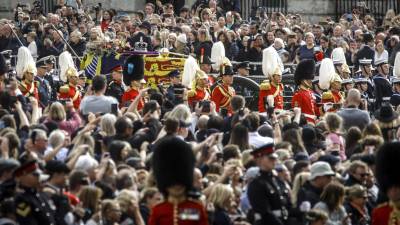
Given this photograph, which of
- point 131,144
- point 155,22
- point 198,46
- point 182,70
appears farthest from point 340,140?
point 155,22

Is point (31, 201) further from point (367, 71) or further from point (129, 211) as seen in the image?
point (367, 71)

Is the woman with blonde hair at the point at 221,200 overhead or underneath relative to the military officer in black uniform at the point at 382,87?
overhead

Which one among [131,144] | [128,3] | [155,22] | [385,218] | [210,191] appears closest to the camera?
[385,218]

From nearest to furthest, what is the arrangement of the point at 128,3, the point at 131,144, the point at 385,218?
the point at 385,218 → the point at 131,144 → the point at 128,3

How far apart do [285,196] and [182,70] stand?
13.5 meters

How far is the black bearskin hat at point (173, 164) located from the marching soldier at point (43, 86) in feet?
34.3

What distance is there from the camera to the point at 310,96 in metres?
30.3

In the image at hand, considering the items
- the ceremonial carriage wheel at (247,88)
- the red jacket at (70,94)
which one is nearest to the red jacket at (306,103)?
the ceremonial carriage wheel at (247,88)

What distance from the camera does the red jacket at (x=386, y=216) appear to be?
1828cm

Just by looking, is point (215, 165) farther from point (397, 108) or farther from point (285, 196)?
point (397, 108)

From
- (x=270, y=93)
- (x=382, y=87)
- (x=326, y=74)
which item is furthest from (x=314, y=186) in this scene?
(x=382, y=87)

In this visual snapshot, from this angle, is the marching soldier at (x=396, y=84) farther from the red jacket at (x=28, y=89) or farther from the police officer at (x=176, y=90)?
the red jacket at (x=28, y=89)

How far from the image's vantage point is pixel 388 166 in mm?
19172

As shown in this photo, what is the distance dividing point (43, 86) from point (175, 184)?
41.6 feet
